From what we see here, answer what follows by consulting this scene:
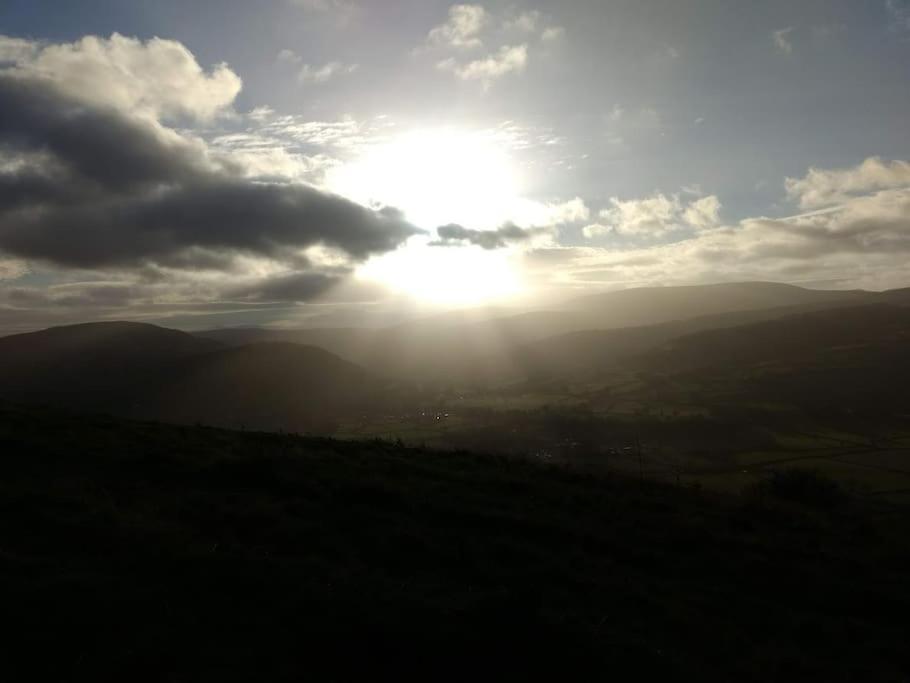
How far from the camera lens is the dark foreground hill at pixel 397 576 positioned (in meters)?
7.34

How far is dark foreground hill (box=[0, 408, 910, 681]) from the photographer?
24.1ft

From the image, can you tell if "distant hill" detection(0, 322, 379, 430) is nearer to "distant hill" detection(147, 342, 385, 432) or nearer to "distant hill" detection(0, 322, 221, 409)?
"distant hill" detection(147, 342, 385, 432)

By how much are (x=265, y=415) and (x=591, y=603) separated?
9420 centimetres

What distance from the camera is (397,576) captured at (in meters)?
10.3

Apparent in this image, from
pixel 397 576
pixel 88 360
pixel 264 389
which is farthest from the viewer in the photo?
pixel 88 360

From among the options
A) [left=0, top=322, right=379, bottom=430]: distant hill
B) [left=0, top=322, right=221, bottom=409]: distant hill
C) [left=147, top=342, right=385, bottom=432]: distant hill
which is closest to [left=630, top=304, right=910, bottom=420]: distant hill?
[left=147, top=342, right=385, bottom=432]: distant hill

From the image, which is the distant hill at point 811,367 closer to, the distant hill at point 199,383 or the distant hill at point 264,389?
the distant hill at point 264,389

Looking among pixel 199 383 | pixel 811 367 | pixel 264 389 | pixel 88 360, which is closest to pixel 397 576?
pixel 264 389

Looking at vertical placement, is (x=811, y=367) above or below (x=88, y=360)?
below

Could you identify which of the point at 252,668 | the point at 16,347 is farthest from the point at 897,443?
the point at 16,347

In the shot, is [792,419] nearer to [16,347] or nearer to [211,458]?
[211,458]

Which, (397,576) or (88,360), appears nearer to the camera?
(397,576)

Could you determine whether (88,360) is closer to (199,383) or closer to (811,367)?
(199,383)

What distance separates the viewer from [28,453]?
1555 cm
